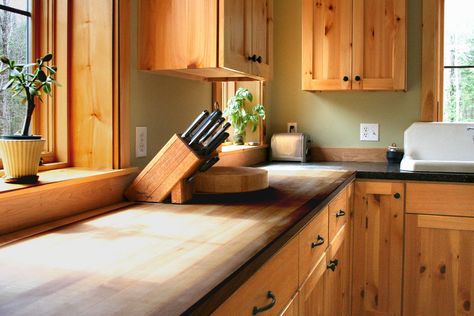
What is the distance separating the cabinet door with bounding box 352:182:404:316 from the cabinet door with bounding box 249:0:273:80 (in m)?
0.85

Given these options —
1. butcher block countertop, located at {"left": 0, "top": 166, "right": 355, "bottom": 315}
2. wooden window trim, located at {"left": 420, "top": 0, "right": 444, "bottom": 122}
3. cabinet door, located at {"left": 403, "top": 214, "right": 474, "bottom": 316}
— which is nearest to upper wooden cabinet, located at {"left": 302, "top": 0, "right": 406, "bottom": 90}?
wooden window trim, located at {"left": 420, "top": 0, "right": 444, "bottom": 122}

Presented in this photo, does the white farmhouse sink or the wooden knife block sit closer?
the wooden knife block

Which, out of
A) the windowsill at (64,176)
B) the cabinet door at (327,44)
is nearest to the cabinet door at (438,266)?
the cabinet door at (327,44)

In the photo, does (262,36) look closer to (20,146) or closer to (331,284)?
(331,284)

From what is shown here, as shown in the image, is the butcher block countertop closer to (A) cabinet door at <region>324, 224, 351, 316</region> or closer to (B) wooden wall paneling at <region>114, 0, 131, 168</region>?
(B) wooden wall paneling at <region>114, 0, 131, 168</region>

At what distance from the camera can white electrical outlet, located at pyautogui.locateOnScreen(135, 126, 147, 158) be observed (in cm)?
199

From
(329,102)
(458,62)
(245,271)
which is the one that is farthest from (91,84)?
(458,62)

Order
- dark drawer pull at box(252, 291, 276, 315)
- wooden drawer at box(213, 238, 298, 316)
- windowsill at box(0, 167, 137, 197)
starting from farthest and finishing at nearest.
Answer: windowsill at box(0, 167, 137, 197)
dark drawer pull at box(252, 291, 276, 315)
wooden drawer at box(213, 238, 298, 316)

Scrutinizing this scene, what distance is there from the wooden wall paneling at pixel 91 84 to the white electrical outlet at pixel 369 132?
210 centimetres

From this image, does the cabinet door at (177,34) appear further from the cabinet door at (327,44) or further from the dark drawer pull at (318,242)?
the cabinet door at (327,44)

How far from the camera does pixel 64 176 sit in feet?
5.38

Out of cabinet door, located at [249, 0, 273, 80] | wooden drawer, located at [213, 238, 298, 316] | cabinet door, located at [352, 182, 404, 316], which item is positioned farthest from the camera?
cabinet door, located at [352, 182, 404, 316]

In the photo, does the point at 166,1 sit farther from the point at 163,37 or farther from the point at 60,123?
the point at 60,123

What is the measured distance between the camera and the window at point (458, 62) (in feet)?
10.9
